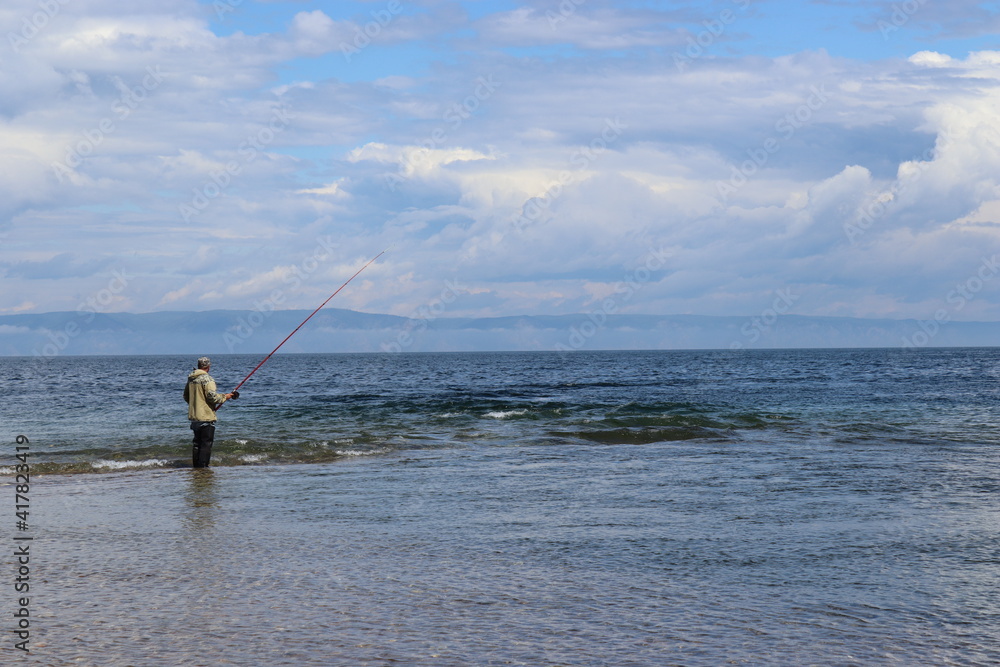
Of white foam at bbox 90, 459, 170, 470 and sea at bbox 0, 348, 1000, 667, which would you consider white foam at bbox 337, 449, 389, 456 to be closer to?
sea at bbox 0, 348, 1000, 667

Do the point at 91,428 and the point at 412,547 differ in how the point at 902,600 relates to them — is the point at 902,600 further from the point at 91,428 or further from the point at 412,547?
the point at 91,428

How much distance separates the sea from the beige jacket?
40.8 inches

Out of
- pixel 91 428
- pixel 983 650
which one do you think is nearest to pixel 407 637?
pixel 983 650

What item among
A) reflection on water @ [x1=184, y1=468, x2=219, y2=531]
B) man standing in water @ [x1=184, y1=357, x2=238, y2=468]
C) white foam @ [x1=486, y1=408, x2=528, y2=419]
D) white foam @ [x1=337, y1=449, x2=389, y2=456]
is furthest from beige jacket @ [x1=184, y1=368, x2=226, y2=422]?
white foam @ [x1=486, y1=408, x2=528, y2=419]

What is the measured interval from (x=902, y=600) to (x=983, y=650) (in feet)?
3.82

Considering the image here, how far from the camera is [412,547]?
344 inches

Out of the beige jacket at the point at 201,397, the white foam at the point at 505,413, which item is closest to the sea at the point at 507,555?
the beige jacket at the point at 201,397

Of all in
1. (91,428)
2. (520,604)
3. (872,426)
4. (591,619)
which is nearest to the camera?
(591,619)

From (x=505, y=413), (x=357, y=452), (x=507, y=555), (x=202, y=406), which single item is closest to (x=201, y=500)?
(x=202, y=406)

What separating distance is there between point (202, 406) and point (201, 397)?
171mm

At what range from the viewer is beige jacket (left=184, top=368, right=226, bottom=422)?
15859 mm

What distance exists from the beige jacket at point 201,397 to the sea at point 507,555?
1037 mm

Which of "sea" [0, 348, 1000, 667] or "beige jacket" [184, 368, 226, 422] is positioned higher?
"beige jacket" [184, 368, 226, 422]

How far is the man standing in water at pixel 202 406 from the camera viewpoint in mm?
15867
